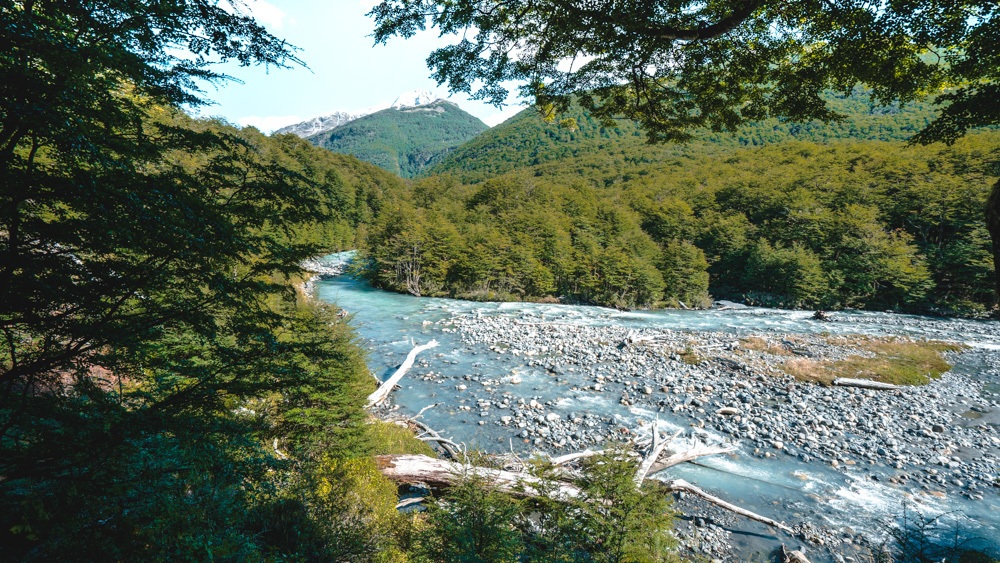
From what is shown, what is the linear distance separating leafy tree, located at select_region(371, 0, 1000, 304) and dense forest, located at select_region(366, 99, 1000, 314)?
2210 cm

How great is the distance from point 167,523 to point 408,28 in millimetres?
5428

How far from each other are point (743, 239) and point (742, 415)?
3811 centimetres

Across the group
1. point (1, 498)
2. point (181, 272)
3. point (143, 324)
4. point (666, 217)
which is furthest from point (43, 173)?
point (666, 217)

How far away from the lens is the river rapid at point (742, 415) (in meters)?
7.46

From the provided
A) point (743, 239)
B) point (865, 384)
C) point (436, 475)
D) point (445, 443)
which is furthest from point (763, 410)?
point (743, 239)

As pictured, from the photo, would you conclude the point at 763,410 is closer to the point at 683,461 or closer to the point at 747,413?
the point at 747,413

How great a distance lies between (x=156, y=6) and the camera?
2.75m

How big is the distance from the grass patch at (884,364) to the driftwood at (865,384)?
320mm

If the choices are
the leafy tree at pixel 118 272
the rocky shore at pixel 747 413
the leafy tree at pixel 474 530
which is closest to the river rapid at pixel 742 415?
the rocky shore at pixel 747 413

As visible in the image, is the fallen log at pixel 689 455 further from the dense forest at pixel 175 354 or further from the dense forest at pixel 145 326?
the dense forest at pixel 145 326

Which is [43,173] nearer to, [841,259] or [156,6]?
[156,6]

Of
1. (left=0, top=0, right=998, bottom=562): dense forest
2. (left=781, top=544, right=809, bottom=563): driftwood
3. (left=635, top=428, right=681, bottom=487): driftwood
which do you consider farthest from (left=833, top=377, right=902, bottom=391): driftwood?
(left=0, top=0, right=998, bottom=562): dense forest

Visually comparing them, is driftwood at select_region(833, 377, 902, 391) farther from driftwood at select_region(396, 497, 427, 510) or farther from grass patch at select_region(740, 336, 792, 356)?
driftwood at select_region(396, 497, 427, 510)

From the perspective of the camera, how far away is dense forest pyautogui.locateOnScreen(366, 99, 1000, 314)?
3180cm
